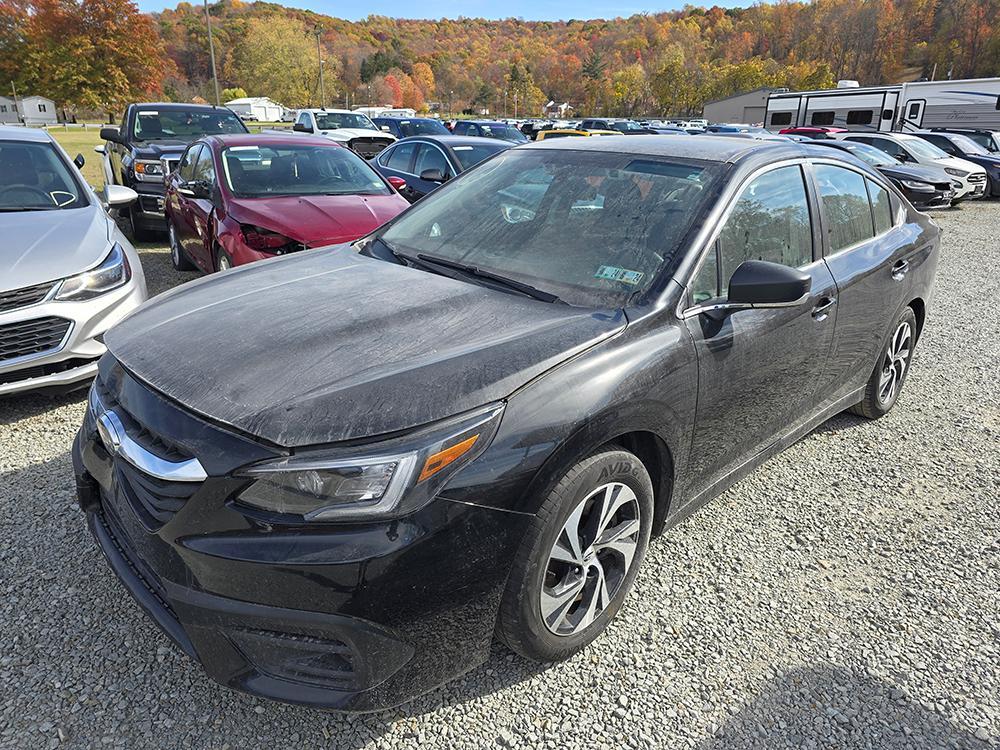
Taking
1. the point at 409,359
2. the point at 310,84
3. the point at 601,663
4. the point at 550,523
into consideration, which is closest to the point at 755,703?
the point at 601,663

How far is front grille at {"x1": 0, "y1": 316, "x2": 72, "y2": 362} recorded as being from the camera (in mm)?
3693

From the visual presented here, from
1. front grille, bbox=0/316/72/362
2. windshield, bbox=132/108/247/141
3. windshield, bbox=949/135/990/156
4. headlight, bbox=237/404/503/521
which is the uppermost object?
windshield, bbox=132/108/247/141

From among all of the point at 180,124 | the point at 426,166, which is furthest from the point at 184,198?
the point at 180,124

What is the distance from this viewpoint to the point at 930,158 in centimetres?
1658

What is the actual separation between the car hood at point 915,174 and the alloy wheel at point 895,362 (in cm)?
1308

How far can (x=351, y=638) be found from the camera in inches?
68.0

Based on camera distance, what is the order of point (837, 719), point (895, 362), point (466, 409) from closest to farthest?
point (466, 409), point (837, 719), point (895, 362)

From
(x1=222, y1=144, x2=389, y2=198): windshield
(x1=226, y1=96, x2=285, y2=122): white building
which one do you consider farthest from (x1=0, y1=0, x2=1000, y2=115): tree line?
(x1=222, y1=144, x2=389, y2=198): windshield

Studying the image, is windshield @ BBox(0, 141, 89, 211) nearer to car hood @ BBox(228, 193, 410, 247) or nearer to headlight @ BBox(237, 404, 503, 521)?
car hood @ BBox(228, 193, 410, 247)

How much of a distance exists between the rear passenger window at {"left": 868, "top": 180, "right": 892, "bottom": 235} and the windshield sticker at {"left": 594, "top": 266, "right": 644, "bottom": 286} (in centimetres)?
202

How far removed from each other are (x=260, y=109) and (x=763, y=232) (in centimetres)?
9061

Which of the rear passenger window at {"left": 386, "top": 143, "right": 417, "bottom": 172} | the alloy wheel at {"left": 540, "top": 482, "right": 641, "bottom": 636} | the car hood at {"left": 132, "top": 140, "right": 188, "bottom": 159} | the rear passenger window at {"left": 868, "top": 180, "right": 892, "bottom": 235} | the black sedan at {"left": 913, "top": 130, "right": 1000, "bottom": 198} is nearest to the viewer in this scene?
the alloy wheel at {"left": 540, "top": 482, "right": 641, "bottom": 636}

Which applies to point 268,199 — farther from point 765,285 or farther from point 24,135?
point 765,285

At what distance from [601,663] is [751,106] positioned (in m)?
71.7
